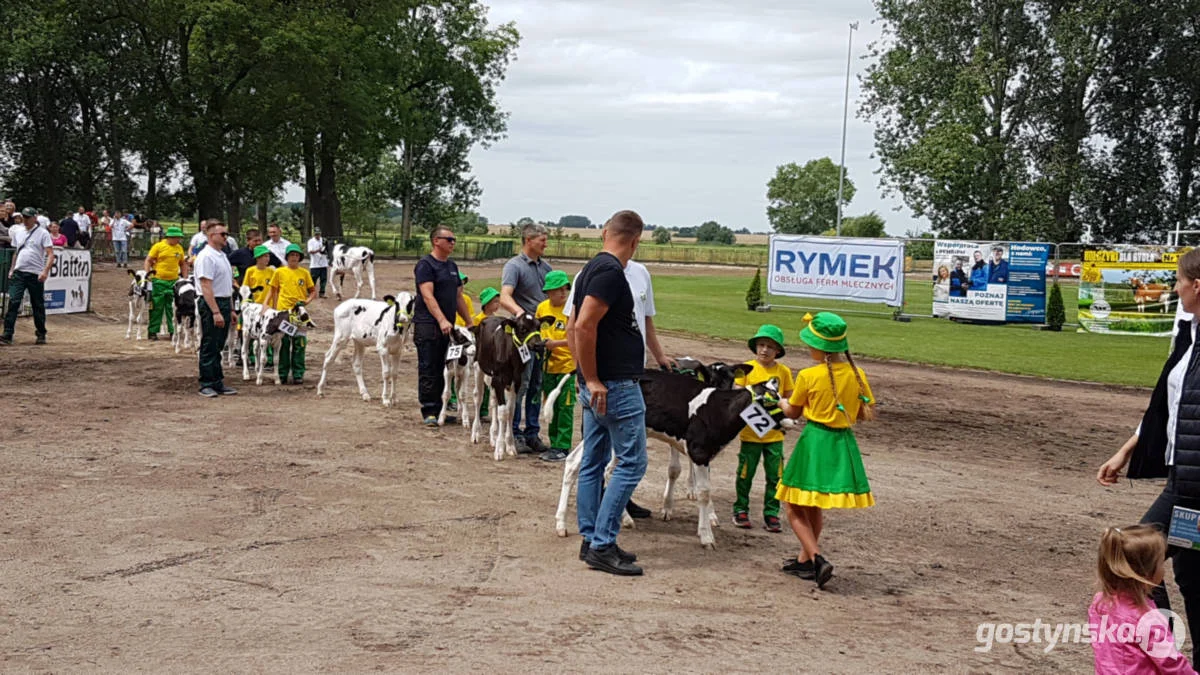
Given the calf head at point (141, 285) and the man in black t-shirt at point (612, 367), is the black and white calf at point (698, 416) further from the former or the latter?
the calf head at point (141, 285)

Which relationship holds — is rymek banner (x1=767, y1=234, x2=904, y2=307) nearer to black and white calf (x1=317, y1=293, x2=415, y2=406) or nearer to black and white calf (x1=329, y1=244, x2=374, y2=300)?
black and white calf (x1=329, y1=244, x2=374, y2=300)

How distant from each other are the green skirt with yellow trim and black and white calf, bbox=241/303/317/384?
32.6ft

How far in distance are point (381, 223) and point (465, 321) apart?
8738cm

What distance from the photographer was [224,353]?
1780cm

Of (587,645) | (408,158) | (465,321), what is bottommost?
(587,645)

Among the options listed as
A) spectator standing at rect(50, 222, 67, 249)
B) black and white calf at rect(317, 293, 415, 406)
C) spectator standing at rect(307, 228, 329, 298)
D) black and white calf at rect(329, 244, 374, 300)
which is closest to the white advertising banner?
spectator standing at rect(50, 222, 67, 249)

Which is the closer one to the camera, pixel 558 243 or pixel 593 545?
pixel 593 545

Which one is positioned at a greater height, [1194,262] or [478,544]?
[1194,262]

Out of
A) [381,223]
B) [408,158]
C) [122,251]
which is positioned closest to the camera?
[122,251]

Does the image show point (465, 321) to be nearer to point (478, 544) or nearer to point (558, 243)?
point (478, 544)

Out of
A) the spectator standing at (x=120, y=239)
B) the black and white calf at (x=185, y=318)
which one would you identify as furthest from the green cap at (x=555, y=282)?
the spectator standing at (x=120, y=239)

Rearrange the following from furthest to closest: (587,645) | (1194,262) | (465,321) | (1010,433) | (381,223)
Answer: (381,223) → (1010,433) → (465,321) → (587,645) → (1194,262)

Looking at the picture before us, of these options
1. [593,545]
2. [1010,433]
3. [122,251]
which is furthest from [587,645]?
[122,251]

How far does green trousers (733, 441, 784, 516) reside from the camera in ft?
28.7
